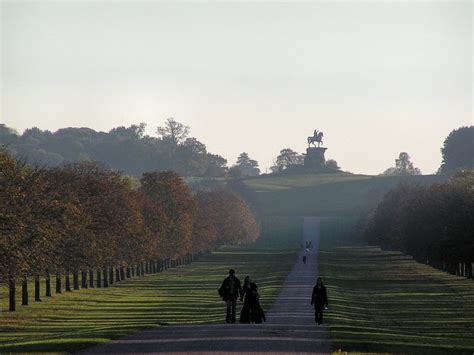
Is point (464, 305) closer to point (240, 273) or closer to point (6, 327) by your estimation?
point (6, 327)

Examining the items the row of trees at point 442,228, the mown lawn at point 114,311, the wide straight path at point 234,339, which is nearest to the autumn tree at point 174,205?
the mown lawn at point 114,311

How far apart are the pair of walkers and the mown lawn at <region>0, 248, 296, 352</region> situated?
4225 millimetres

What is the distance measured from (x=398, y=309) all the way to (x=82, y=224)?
3017cm

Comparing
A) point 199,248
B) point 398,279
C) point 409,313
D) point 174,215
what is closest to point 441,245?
point 398,279

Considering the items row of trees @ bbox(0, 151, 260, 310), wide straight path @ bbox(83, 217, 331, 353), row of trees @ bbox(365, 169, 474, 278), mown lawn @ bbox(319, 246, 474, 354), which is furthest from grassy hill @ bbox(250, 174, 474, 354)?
row of trees @ bbox(0, 151, 260, 310)

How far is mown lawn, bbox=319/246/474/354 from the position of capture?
44.3m

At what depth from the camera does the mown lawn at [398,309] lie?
44.3m

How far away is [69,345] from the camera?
4197 cm

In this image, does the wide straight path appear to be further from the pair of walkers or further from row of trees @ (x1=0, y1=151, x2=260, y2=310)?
row of trees @ (x1=0, y1=151, x2=260, y2=310)

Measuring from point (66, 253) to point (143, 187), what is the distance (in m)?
70.1

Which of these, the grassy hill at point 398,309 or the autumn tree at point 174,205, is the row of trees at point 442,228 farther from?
the autumn tree at point 174,205

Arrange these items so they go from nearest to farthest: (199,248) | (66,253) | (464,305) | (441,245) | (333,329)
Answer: (333,329) < (464,305) < (66,253) < (441,245) < (199,248)

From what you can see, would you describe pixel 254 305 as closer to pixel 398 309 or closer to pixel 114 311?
pixel 114 311

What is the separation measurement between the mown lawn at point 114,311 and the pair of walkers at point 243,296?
166 inches
